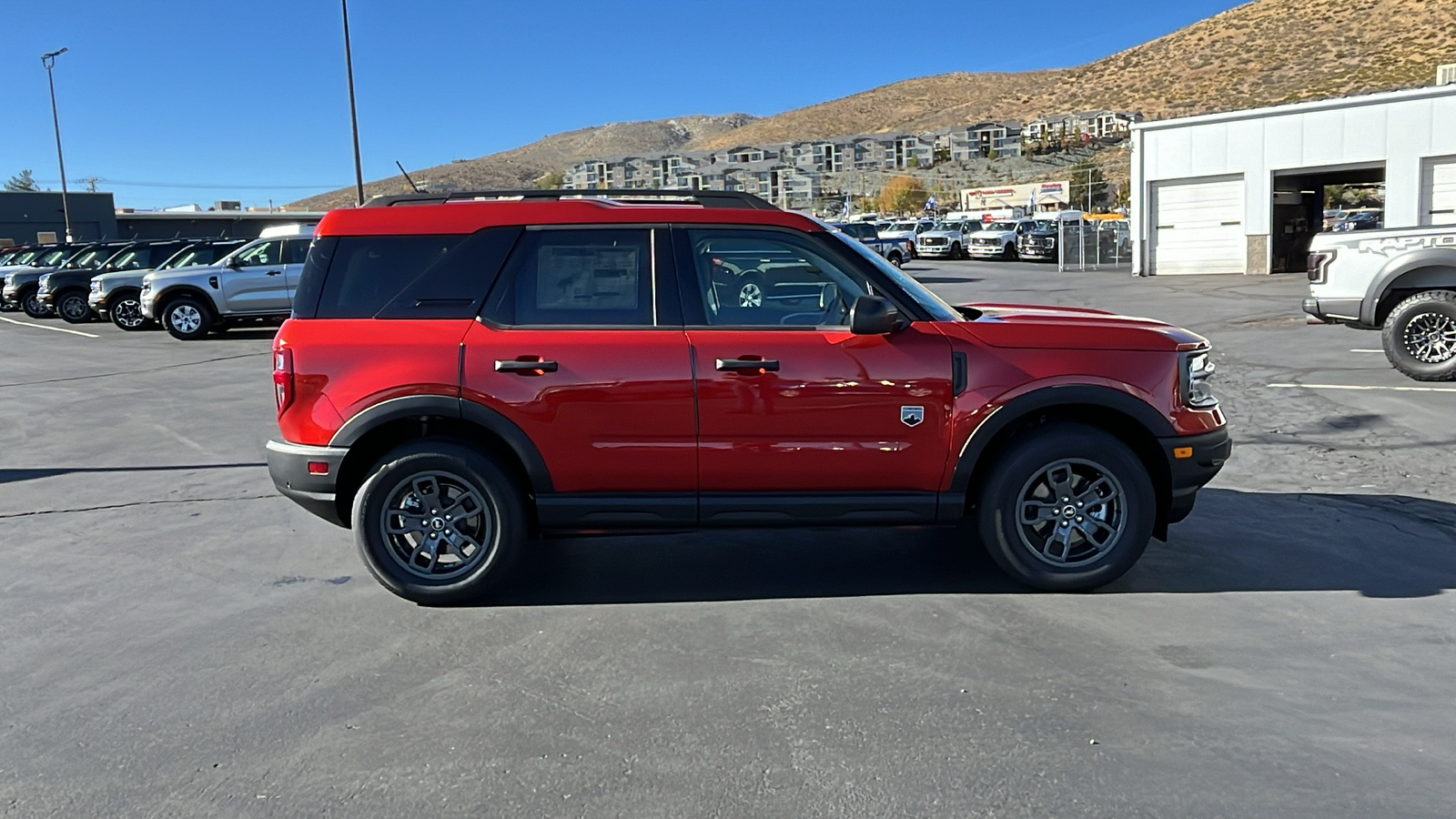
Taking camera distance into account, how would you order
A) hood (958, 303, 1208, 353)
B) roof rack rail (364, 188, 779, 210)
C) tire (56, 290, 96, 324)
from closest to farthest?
hood (958, 303, 1208, 353) < roof rack rail (364, 188, 779, 210) < tire (56, 290, 96, 324)

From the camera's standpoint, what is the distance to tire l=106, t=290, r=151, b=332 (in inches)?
898

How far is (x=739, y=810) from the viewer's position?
3469 millimetres

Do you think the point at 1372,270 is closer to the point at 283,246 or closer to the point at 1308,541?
the point at 1308,541

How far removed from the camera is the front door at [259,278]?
2077cm

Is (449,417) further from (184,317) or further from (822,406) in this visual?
(184,317)

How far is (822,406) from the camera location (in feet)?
17.1

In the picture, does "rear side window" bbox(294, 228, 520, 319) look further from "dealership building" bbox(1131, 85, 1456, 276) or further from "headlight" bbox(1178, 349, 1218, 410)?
"dealership building" bbox(1131, 85, 1456, 276)

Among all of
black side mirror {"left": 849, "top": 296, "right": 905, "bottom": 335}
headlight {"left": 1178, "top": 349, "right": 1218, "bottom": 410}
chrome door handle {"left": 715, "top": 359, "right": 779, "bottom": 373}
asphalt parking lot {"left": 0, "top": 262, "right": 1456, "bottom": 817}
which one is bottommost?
asphalt parking lot {"left": 0, "top": 262, "right": 1456, "bottom": 817}

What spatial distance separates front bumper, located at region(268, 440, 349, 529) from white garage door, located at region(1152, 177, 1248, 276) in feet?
93.7

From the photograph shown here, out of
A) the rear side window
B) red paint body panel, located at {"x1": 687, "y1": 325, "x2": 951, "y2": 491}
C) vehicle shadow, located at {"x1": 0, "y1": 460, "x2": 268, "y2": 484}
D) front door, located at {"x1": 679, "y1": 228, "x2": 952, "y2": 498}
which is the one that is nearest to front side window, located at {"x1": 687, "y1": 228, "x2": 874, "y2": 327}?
front door, located at {"x1": 679, "y1": 228, "x2": 952, "y2": 498}

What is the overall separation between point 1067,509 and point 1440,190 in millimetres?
25715

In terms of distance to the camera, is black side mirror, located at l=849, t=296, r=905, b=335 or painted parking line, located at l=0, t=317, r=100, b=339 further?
painted parking line, located at l=0, t=317, r=100, b=339

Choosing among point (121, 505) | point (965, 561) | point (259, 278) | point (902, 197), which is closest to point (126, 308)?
point (259, 278)

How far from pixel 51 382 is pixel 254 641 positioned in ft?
37.8
